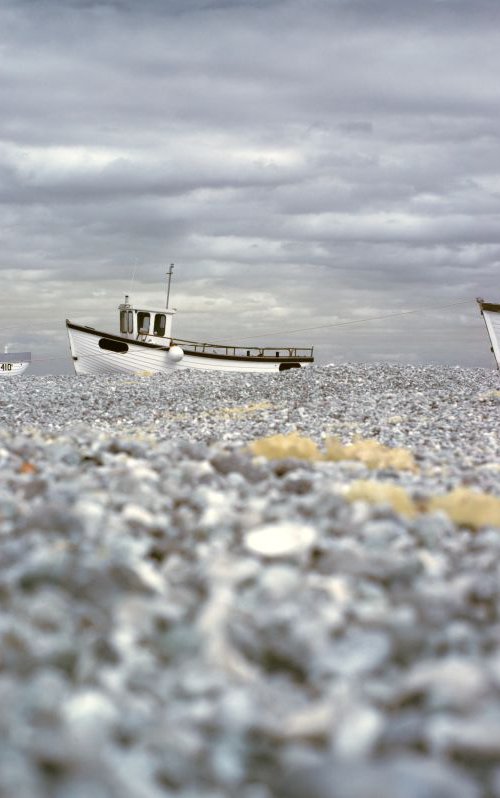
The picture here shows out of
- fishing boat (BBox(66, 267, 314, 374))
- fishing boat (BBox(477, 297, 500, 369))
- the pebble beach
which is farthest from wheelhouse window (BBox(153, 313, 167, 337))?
the pebble beach

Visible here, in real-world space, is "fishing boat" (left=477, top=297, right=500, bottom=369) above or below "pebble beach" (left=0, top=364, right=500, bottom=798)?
above

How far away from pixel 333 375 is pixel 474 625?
2129 centimetres

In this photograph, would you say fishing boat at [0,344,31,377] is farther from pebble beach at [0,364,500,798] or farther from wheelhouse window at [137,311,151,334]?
pebble beach at [0,364,500,798]

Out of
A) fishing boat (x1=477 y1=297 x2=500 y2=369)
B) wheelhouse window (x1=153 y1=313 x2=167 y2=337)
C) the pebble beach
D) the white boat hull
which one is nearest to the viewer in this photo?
the pebble beach

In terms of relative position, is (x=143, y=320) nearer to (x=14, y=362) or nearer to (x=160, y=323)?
(x=160, y=323)

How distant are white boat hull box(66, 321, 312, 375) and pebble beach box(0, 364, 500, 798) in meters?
29.2

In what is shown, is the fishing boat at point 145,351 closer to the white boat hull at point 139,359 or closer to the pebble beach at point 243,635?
the white boat hull at point 139,359

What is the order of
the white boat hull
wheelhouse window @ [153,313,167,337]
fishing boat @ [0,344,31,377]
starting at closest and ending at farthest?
the white boat hull, wheelhouse window @ [153,313,167,337], fishing boat @ [0,344,31,377]

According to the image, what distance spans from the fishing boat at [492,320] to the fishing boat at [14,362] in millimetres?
29276

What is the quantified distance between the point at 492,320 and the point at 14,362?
99.5 ft

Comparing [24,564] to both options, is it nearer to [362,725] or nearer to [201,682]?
[201,682]

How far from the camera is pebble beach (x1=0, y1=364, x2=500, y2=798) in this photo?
2.25 metres

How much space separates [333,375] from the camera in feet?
79.7

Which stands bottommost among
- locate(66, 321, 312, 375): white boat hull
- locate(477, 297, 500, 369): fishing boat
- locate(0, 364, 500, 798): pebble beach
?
locate(0, 364, 500, 798): pebble beach
